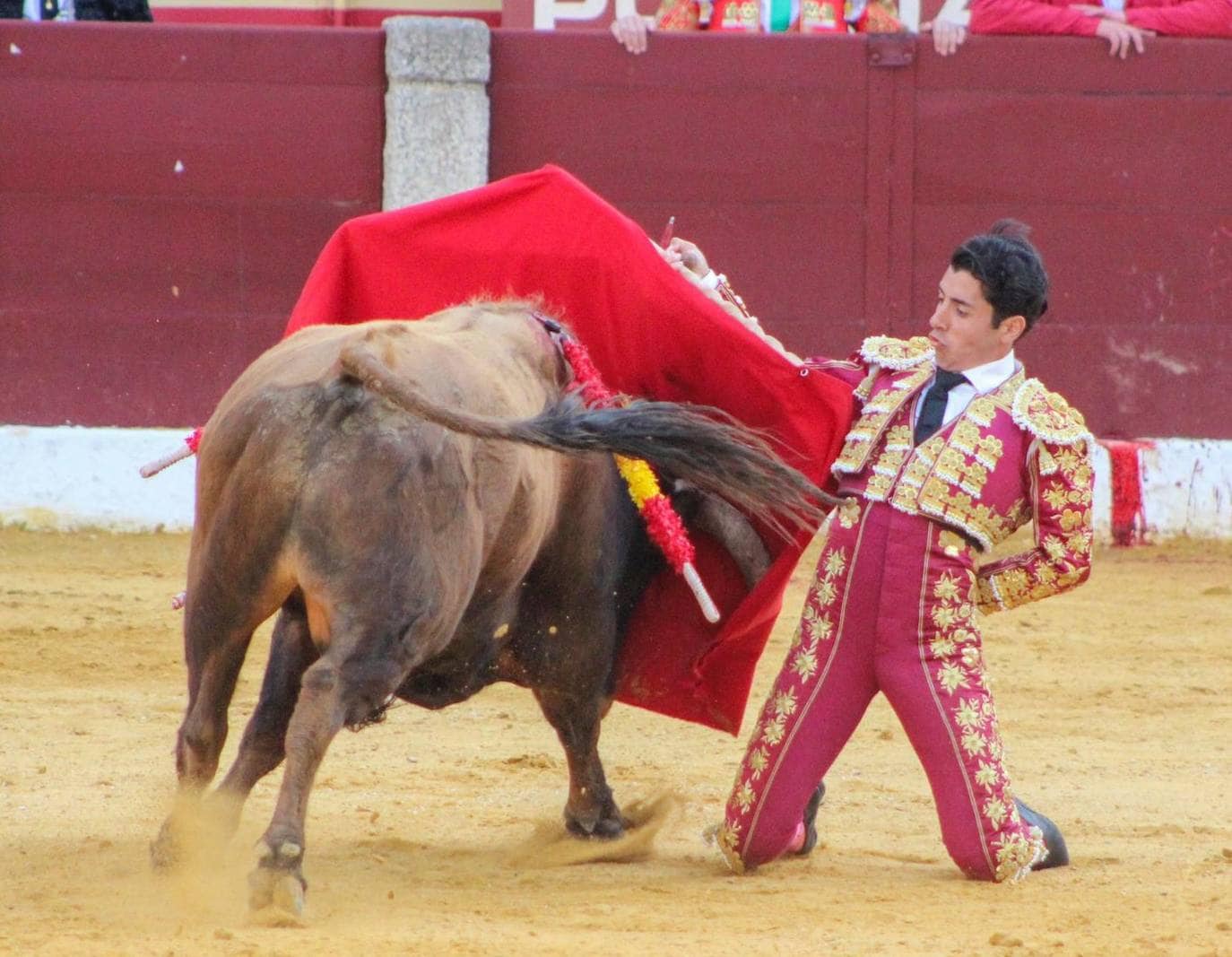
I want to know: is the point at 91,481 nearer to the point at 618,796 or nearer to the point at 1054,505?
the point at 618,796

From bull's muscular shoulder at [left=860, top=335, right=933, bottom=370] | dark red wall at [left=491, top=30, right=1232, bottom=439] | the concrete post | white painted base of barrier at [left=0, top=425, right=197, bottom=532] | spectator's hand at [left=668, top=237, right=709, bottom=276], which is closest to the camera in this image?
bull's muscular shoulder at [left=860, top=335, right=933, bottom=370]

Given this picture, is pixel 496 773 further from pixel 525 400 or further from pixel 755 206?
pixel 755 206

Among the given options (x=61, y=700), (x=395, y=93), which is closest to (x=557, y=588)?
(x=61, y=700)

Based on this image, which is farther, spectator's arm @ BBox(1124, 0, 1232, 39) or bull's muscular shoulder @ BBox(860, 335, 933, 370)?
spectator's arm @ BBox(1124, 0, 1232, 39)

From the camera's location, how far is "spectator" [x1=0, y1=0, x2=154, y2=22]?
7234 millimetres

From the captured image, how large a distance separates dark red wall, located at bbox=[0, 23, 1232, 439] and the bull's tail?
13.3ft

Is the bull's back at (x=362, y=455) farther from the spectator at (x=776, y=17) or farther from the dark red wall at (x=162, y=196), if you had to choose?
the spectator at (x=776, y=17)

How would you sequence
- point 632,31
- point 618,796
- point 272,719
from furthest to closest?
point 632,31
point 618,796
point 272,719

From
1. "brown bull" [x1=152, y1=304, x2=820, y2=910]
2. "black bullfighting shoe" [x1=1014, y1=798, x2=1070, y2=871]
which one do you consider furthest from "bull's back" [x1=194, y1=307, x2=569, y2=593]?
"black bullfighting shoe" [x1=1014, y1=798, x2=1070, y2=871]

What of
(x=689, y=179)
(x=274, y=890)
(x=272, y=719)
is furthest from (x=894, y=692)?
(x=689, y=179)

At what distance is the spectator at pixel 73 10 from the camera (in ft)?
23.7

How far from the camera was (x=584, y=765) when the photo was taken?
3877mm

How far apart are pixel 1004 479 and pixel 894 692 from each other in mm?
423

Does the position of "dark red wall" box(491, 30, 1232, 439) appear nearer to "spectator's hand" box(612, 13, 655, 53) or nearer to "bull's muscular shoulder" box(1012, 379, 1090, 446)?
"spectator's hand" box(612, 13, 655, 53)
